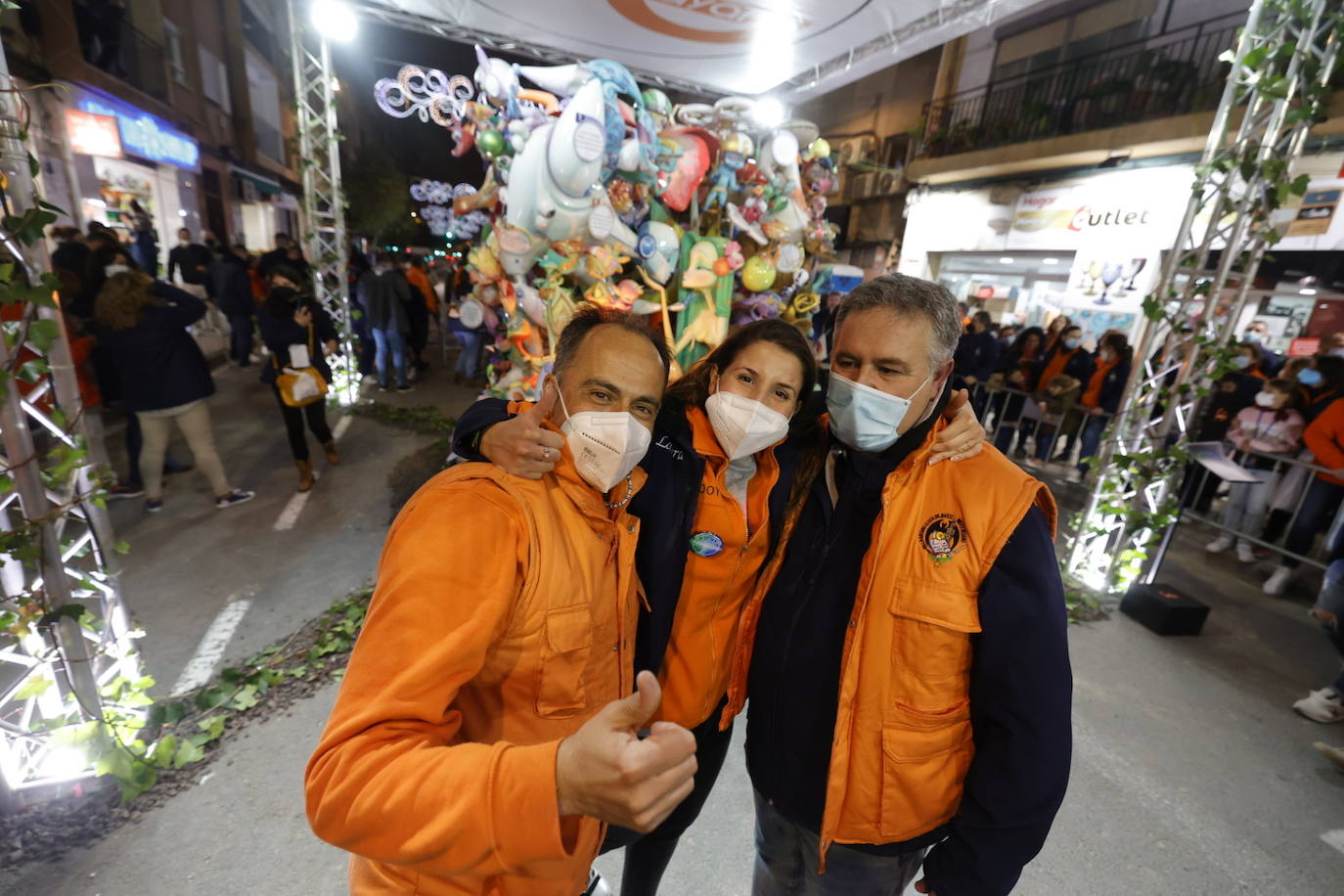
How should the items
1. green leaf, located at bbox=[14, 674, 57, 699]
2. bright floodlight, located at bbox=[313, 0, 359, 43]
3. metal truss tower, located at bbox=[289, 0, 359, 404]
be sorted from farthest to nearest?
metal truss tower, located at bbox=[289, 0, 359, 404]
bright floodlight, located at bbox=[313, 0, 359, 43]
green leaf, located at bbox=[14, 674, 57, 699]

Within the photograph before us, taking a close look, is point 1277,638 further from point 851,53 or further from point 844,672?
point 851,53

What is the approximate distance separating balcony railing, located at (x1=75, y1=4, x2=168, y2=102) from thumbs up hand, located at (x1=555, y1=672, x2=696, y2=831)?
15017 mm

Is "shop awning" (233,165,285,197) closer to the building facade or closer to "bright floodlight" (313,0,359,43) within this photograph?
the building facade

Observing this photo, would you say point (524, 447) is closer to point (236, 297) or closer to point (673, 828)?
point (673, 828)

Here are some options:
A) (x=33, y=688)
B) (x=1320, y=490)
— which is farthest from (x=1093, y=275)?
(x=33, y=688)

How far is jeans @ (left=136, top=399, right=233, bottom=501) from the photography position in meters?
4.37

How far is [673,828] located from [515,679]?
3.37 feet

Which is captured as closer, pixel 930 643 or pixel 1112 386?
pixel 930 643

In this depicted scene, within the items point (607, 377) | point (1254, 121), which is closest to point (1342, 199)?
point (1254, 121)

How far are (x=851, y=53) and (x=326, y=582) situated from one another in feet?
21.1

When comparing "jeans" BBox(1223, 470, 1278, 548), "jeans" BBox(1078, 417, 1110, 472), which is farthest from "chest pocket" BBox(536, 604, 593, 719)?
"jeans" BBox(1078, 417, 1110, 472)

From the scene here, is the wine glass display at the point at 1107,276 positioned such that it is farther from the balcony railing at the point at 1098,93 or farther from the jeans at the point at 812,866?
the jeans at the point at 812,866

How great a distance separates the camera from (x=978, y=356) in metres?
8.38

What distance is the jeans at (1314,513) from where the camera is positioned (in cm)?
480
